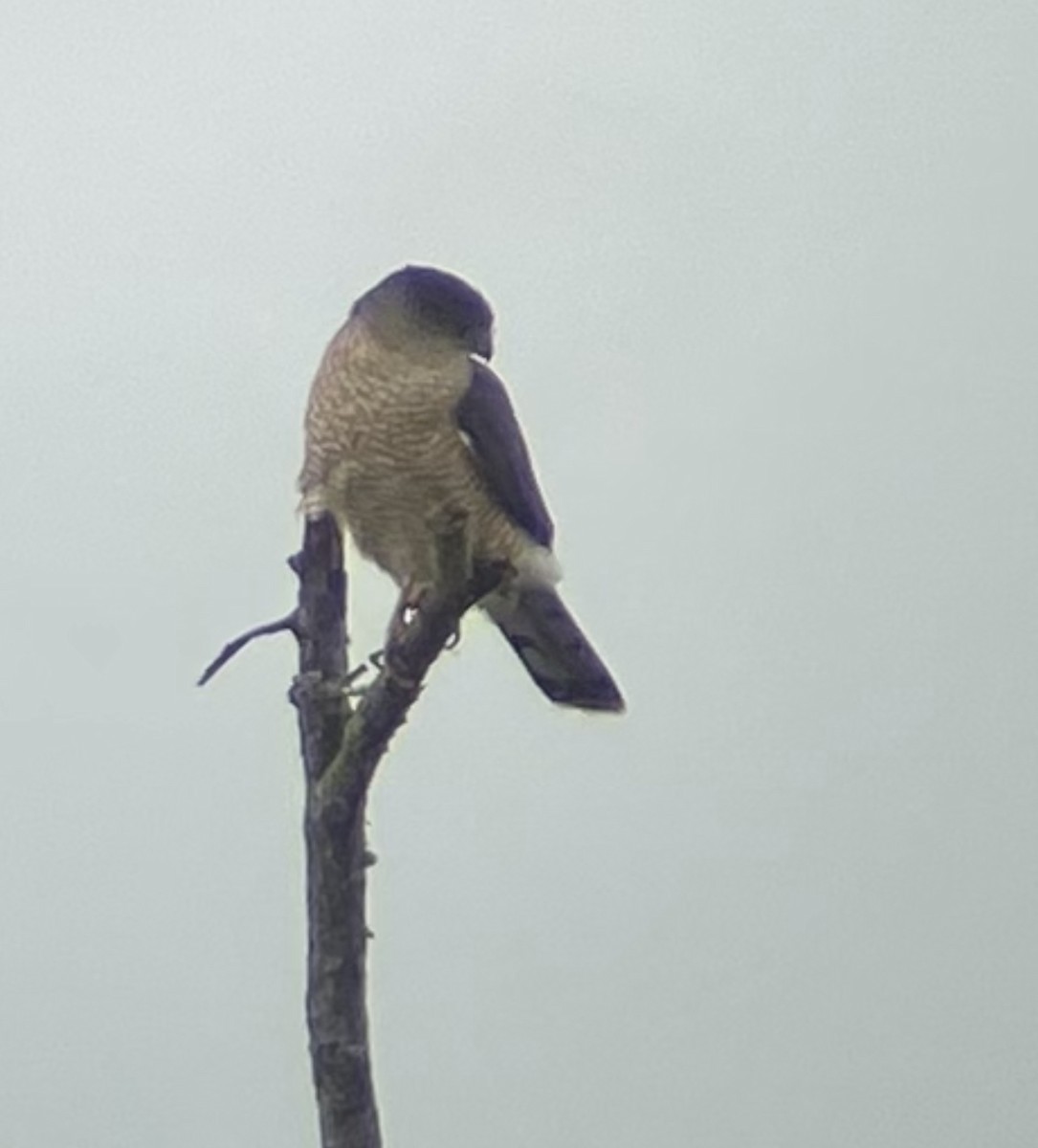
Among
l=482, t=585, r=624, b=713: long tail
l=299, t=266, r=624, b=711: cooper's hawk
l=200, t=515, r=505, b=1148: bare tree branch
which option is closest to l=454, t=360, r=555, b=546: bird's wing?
l=299, t=266, r=624, b=711: cooper's hawk

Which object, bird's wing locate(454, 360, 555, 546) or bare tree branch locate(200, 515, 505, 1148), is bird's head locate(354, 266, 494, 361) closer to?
bird's wing locate(454, 360, 555, 546)

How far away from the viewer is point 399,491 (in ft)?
5.42

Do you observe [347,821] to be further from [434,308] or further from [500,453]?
[434,308]

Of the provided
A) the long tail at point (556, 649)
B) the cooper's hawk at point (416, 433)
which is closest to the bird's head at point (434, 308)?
the cooper's hawk at point (416, 433)

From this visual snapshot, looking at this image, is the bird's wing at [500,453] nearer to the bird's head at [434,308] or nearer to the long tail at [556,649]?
the bird's head at [434,308]

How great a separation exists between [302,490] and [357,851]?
0.63 metres

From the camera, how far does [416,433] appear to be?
1.63 metres

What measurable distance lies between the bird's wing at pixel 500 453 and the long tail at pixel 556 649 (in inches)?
6.1

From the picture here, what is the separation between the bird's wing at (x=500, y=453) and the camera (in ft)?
5.27

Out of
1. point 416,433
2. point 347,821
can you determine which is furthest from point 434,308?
point 347,821

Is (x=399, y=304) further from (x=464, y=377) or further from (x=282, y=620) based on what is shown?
(x=282, y=620)

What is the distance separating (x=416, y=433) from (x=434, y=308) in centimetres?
12

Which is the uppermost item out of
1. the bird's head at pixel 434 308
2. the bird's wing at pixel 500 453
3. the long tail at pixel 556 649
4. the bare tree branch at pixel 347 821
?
the bird's head at pixel 434 308

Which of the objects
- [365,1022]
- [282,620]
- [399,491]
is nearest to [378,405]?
[399,491]
